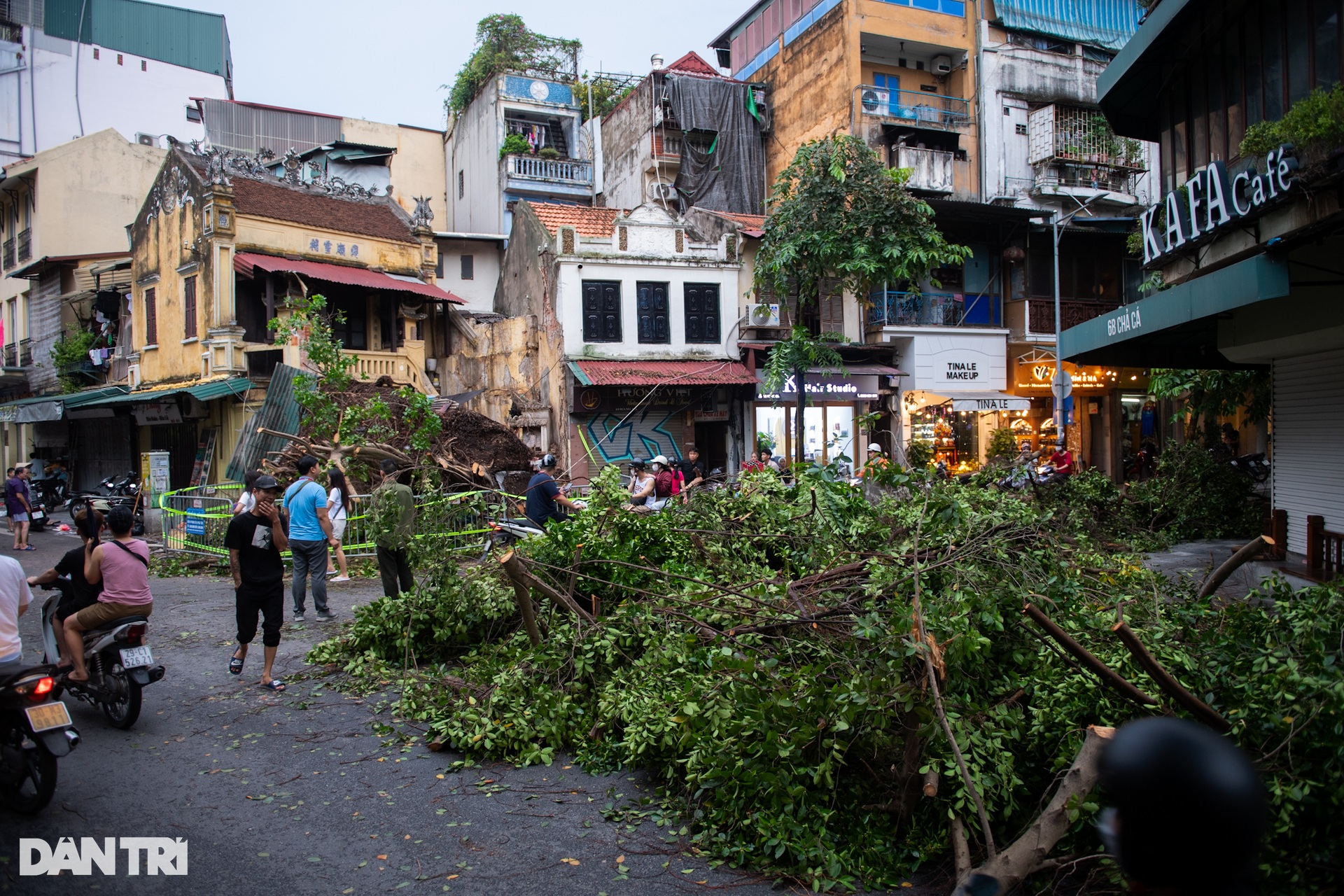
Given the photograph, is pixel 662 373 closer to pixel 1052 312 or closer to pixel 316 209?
pixel 316 209

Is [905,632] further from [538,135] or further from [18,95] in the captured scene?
[18,95]

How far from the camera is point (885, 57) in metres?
27.8

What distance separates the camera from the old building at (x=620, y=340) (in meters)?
22.7

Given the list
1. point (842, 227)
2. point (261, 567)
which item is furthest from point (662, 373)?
point (261, 567)

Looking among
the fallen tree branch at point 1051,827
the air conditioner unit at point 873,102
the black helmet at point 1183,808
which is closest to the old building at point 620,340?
the air conditioner unit at point 873,102

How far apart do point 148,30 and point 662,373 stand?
3143 centimetres

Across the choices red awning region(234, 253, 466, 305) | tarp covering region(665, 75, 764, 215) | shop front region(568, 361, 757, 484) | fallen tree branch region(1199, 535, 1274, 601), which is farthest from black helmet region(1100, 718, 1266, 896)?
tarp covering region(665, 75, 764, 215)

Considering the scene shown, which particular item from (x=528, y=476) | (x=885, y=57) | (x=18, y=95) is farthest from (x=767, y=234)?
(x=18, y=95)

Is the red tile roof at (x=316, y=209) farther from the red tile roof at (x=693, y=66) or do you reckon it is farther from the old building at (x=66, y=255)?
the red tile roof at (x=693, y=66)

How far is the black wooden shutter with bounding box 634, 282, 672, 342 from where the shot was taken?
77.5 feet

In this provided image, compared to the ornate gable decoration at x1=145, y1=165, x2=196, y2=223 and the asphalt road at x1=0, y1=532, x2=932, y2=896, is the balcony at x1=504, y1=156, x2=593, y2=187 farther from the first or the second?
the asphalt road at x1=0, y1=532, x2=932, y2=896

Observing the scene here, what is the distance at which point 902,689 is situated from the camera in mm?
4121

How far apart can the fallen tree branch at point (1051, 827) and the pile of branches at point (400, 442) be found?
1058cm

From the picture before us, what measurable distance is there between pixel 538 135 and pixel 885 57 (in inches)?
497
